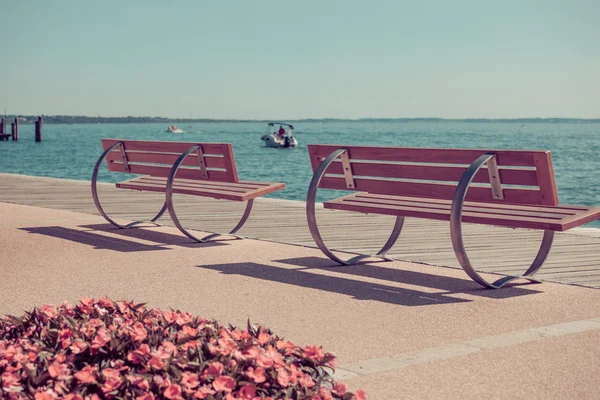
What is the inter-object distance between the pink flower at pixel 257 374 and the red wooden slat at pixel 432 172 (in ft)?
9.77

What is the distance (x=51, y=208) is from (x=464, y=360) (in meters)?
7.23

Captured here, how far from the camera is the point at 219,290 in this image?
5.38m

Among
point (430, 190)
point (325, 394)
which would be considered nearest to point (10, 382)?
point (325, 394)

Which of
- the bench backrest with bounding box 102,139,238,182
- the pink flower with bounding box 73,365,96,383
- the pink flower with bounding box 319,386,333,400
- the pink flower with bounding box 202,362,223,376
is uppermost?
Answer: the bench backrest with bounding box 102,139,238,182

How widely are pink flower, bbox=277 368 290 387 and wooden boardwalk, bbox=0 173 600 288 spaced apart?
3.31 m

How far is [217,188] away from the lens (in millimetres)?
7406

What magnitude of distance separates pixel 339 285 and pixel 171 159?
9.36ft

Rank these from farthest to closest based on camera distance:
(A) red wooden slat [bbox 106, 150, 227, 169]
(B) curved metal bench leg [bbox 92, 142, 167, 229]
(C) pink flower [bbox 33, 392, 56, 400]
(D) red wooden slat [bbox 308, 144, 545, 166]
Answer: (B) curved metal bench leg [bbox 92, 142, 167, 229] < (A) red wooden slat [bbox 106, 150, 227, 169] < (D) red wooden slat [bbox 308, 144, 545, 166] < (C) pink flower [bbox 33, 392, 56, 400]

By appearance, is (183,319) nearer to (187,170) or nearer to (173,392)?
(173,392)

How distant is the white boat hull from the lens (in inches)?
3120

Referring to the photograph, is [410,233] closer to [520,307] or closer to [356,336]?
[520,307]

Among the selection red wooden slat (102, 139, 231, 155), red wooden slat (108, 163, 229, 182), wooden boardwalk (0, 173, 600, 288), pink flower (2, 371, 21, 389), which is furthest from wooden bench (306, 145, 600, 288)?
pink flower (2, 371, 21, 389)

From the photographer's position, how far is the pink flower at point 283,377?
2.84 m

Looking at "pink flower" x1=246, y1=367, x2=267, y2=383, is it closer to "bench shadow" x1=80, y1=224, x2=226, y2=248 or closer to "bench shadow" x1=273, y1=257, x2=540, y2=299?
"bench shadow" x1=273, y1=257, x2=540, y2=299
